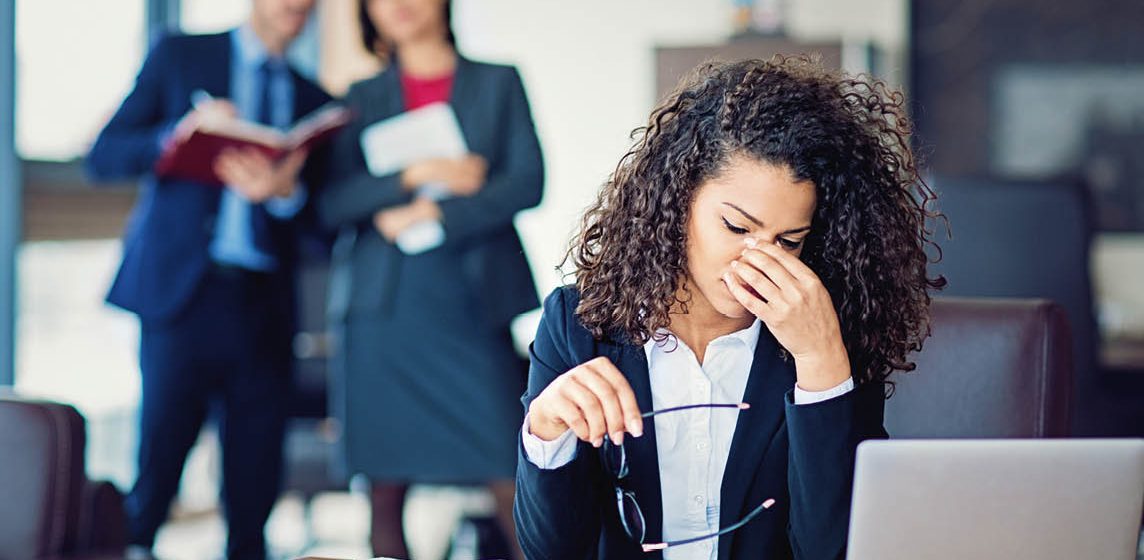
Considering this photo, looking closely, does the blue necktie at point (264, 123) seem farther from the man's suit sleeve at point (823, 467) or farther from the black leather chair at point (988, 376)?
the man's suit sleeve at point (823, 467)

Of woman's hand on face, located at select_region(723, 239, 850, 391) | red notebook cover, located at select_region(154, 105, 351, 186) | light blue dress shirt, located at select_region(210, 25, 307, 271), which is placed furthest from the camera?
light blue dress shirt, located at select_region(210, 25, 307, 271)

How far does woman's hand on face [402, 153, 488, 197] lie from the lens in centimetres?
273

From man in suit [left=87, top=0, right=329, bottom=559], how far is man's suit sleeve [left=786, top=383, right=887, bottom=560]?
1.68 meters

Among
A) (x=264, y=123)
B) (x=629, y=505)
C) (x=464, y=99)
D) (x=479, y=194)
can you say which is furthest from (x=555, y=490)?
(x=264, y=123)

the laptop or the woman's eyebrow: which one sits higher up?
the woman's eyebrow

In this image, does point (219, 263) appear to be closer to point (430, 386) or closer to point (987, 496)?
point (430, 386)

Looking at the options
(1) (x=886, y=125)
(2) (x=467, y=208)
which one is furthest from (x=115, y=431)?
(1) (x=886, y=125)

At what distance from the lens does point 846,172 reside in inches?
58.3

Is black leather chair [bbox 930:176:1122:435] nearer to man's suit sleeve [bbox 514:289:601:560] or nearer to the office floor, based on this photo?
man's suit sleeve [bbox 514:289:601:560]

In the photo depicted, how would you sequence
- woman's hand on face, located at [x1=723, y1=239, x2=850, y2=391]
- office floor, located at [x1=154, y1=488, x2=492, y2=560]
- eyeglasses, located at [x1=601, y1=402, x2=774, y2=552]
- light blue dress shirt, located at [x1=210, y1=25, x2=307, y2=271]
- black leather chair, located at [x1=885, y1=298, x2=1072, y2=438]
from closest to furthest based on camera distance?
woman's hand on face, located at [x1=723, y1=239, x2=850, y2=391]
eyeglasses, located at [x1=601, y1=402, x2=774, y2=552]
black leather chair, located at [x1=885, y1=298, x2=1072, y2=438]
light blue dress shirt, located at [x1=210, y1=25, x2=307, y2=271]
office floor, located at [x1=154, y1=488, x2=492, y2=560]

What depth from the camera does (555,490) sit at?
4.66 ft

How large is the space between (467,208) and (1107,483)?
1793 mm

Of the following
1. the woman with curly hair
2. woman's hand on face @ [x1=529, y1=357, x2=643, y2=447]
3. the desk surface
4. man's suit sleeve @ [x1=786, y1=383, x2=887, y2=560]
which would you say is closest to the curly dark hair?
the woman with curly hair

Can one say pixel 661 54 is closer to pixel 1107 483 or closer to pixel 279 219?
pixel 279 219
